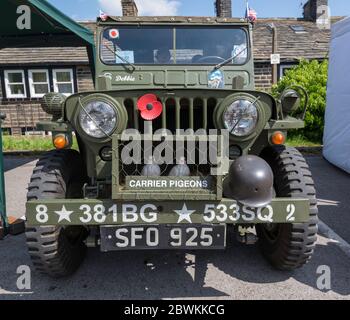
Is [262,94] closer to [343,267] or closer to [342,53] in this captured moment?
[343,267]

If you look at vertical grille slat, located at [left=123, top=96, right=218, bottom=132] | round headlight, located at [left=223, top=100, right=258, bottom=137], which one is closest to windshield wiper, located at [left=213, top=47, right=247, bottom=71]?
vertical grille slat, located at [left=123, top=96, right=218, bottom=132]

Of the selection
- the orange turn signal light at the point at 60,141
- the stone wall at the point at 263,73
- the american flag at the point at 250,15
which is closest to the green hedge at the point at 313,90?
the stone wall at the point at 263,73

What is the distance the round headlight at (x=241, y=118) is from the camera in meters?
2.49

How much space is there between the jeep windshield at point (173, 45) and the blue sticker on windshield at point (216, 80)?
14 cm

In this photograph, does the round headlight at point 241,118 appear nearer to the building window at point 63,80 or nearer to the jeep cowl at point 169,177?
the jeep cowl at point 169,177

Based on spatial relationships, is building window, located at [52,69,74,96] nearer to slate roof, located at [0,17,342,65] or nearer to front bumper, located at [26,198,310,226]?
slate roof, located at [0,17,342,65]

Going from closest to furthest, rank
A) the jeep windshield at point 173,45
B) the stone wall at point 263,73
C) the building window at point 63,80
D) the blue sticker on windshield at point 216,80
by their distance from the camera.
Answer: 1. the blue sticker on windshield at point 216,80
2. the jeep windshield at point 173,45
3. the stone wall at point 263,73
4. the building window at point 63,80

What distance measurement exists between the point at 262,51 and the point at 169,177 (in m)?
12.7

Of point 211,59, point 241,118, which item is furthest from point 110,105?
point 211,59

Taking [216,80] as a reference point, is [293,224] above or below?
below

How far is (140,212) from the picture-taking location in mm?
2275

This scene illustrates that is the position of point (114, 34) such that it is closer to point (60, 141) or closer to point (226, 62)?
point (226, 62)

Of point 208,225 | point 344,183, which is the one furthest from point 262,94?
point 344,183
